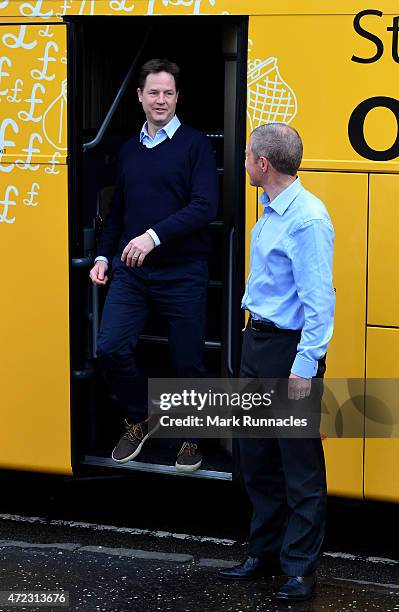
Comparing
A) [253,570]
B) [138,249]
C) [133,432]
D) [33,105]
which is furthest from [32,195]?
[253,570]

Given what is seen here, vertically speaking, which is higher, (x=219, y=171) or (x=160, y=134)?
(x=160, y=134)

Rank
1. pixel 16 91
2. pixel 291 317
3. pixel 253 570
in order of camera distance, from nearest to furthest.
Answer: pixel 291 317 < pixel 253 570 < pixel 16 91

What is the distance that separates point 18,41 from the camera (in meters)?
5.36

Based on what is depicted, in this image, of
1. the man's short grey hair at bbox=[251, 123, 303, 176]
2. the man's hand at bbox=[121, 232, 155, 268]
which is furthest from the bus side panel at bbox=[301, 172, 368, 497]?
the man's hand at bbox=[121, 232, 155, 268]

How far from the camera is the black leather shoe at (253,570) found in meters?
4.80

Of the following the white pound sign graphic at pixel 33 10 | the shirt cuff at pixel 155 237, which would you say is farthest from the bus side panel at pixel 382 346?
the white pound sign graphic at pixel 33 10

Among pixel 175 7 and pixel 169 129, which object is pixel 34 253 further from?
pixel 175 7

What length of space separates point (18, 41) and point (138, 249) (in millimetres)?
1050

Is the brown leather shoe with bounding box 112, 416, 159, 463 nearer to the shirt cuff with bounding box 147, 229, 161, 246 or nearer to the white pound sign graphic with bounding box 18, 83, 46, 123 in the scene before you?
the shirt cuff with bounding box 147, 229, 161, 246

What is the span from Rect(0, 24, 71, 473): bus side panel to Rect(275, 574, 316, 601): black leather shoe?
1.40 metres

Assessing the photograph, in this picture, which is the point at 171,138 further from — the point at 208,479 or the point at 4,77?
the point at 208,479

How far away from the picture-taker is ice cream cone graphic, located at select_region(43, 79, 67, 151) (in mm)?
5340

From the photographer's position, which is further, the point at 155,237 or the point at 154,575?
the point at 155,237

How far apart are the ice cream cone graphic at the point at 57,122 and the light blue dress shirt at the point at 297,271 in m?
1.19
